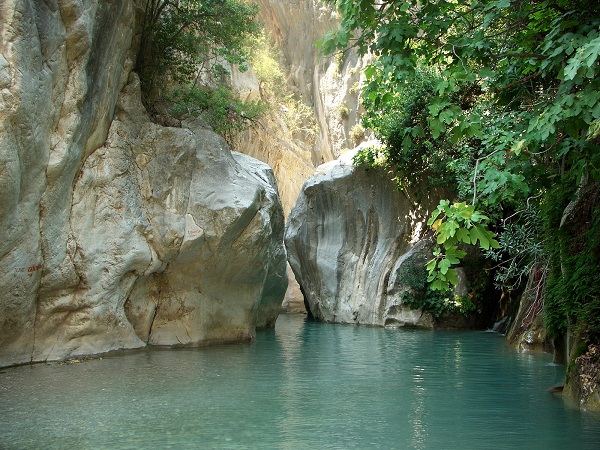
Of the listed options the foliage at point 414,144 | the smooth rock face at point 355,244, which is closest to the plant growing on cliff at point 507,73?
the foliage at point 414,144

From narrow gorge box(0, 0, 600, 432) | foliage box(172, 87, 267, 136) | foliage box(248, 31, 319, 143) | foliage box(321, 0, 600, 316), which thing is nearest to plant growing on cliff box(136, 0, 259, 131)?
foliage box(172, 87, 267, 136)

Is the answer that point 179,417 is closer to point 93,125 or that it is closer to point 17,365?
point 17,365

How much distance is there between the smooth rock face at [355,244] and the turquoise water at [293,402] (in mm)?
7574

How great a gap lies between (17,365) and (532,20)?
9.47 metres

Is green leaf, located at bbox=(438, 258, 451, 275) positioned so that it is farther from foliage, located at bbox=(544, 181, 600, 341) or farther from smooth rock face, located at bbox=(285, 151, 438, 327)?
smooth rock face, located at bbox=(285, 151, 438, 327)

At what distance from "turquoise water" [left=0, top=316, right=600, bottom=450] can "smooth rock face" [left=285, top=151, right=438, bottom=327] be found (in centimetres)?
757

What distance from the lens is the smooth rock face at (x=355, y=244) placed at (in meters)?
21.9

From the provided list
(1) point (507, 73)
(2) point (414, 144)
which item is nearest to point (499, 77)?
(1) point (507, 73)

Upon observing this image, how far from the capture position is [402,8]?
23.7ft

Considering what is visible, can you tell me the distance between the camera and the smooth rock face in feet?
72.0

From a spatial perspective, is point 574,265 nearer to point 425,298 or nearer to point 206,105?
point 206,105

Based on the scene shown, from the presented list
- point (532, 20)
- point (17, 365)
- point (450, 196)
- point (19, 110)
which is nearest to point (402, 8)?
point (532, 20)

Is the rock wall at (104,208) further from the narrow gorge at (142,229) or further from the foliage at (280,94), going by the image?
the foliage at (280,94)

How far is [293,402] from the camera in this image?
8.91m
